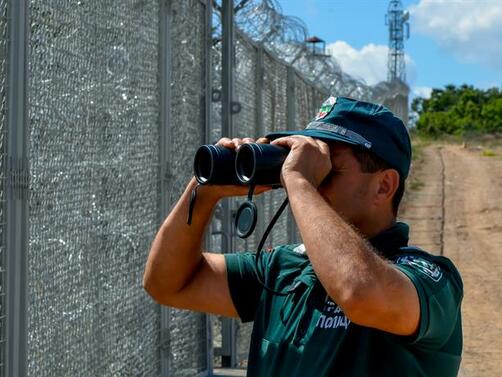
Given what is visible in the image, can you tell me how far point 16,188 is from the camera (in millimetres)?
3100

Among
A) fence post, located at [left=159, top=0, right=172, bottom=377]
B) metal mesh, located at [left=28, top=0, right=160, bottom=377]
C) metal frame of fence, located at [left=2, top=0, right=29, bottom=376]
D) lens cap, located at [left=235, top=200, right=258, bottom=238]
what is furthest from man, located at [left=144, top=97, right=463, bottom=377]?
fence post, located at [left=159, top=0, right=172, bottom=377]

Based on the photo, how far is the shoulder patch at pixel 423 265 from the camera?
232 cm

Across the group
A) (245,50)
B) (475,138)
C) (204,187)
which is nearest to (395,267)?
(204,187)

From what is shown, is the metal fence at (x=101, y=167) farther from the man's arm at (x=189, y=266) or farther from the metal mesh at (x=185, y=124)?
the man's arm at (x=189, y=266)

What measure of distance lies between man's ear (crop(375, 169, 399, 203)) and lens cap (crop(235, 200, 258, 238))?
1.08 feet

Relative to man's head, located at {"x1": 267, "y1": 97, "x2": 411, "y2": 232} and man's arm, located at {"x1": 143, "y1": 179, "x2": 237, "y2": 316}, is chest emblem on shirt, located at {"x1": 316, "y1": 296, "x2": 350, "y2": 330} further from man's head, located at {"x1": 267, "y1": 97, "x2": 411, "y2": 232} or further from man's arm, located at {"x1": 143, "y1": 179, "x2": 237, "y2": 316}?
man's arm, located at {"x1": 143, "y1": 179, "x2": 237, "y2": 316}

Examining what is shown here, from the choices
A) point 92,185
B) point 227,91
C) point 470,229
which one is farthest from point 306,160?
point 470,229

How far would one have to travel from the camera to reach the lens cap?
2.39m

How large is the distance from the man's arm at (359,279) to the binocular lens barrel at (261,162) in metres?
0.22

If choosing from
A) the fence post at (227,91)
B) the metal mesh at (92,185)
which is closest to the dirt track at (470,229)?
the fence post at (227,91)

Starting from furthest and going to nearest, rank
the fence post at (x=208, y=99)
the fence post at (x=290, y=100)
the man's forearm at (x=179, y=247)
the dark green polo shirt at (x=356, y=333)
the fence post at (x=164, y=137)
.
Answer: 1. the fence post at (x=290, y=100)
2. the fence post at (x=208, y=99)
3. the fence post at (x=164, y=137)
4. the man's forearm at (x=179, y=247)
5. the dark green polo shirt at (x=356, y=333)

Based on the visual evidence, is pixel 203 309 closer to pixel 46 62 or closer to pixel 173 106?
pixel 46 62

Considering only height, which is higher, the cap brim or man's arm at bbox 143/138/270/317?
the cap brim

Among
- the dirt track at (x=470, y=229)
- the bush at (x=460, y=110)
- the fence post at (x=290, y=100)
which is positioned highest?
the bush at (x=460, y=110)
